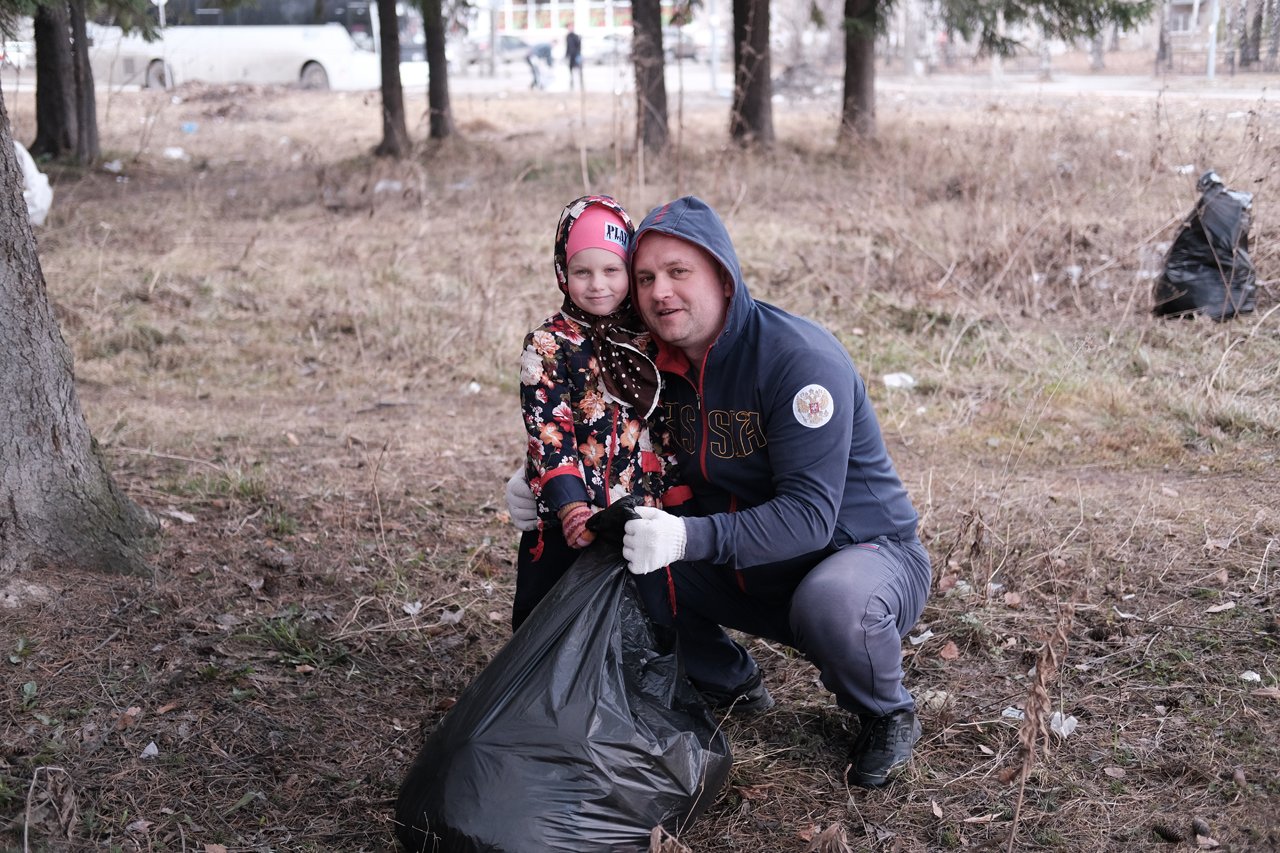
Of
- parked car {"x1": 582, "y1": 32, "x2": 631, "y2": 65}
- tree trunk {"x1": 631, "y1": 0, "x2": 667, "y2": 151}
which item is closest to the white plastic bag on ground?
tree trunk {"x1": 631, "y1": 0, "x2": 667, "y2": 151}

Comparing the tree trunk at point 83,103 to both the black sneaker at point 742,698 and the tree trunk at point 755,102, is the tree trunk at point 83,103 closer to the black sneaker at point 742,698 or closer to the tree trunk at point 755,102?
the tree trunk at point 755,102

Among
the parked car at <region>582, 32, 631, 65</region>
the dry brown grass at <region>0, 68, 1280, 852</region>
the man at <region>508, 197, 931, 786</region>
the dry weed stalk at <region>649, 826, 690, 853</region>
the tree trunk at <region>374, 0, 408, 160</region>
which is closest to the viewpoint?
the dry weed stalk at <region>649, 826, 690, 853</region>

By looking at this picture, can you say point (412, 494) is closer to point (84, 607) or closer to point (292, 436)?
point (292, 436)

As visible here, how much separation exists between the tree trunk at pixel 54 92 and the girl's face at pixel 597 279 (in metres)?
11.5

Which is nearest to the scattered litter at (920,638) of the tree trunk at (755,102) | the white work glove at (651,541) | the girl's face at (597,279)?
the white work glove at (651,541)

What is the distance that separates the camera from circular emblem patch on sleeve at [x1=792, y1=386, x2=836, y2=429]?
2.47 metres

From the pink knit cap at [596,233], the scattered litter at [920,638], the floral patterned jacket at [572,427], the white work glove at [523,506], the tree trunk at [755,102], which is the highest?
the tree trunk at [755,102]

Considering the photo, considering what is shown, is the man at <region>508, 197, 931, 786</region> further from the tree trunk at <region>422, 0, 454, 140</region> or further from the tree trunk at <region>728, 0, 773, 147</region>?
the tree trunk at <region>422, 0, 454, 140</region>

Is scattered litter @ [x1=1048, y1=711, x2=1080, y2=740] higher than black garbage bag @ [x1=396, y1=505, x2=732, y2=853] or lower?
lower

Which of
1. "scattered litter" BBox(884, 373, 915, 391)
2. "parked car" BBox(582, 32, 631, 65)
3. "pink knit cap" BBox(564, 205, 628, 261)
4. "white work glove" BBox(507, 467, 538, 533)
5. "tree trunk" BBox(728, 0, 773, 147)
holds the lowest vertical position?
"scattered litter" BBox(884, 373, 915, 391)

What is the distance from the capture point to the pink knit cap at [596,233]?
259 cm

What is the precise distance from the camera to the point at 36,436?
315cm

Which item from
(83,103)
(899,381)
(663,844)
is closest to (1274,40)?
(899,381)

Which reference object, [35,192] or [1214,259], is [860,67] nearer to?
[1214,259]
